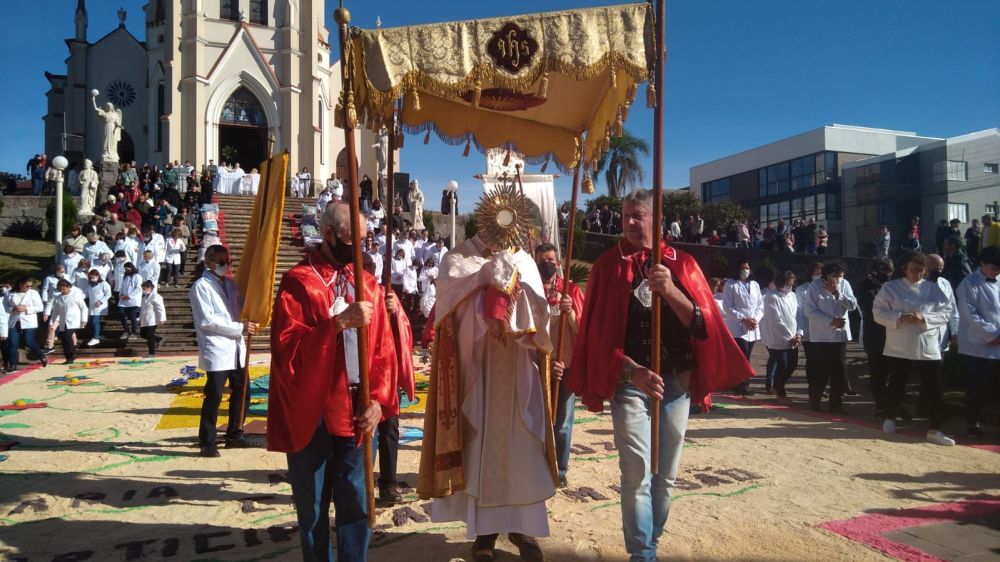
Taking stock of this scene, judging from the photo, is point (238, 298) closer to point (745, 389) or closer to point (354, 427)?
point (354, 427)

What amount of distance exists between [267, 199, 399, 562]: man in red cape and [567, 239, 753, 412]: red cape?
123cm

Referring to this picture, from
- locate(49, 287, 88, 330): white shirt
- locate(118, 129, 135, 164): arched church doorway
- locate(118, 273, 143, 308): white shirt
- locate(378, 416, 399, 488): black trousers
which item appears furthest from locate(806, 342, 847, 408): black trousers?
locate(118, 129, 135, 164): arched church doorway

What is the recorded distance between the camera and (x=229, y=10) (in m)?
34.0

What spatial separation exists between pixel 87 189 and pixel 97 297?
10992 mm

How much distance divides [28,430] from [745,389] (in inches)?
392

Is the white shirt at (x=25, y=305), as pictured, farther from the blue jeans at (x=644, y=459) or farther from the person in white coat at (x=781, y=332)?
the person in white coat at (x=781, y=332)

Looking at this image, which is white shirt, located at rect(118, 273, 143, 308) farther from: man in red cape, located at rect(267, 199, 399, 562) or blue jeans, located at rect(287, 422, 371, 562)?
blue jeans, located at rect(287, 422, 371, 562)

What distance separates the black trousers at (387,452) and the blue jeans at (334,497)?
66.9 inches

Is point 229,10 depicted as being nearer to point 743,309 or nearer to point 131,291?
point 131,291

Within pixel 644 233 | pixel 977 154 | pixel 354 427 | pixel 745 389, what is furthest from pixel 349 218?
pixel 977 154

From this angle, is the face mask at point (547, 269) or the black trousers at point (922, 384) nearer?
the face mask at point (547, 269)

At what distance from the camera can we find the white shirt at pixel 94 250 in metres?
17.3

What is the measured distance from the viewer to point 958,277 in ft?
42.0

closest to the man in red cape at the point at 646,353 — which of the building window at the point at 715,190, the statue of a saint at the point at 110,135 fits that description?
the statue of a saint at the point at 110,135
